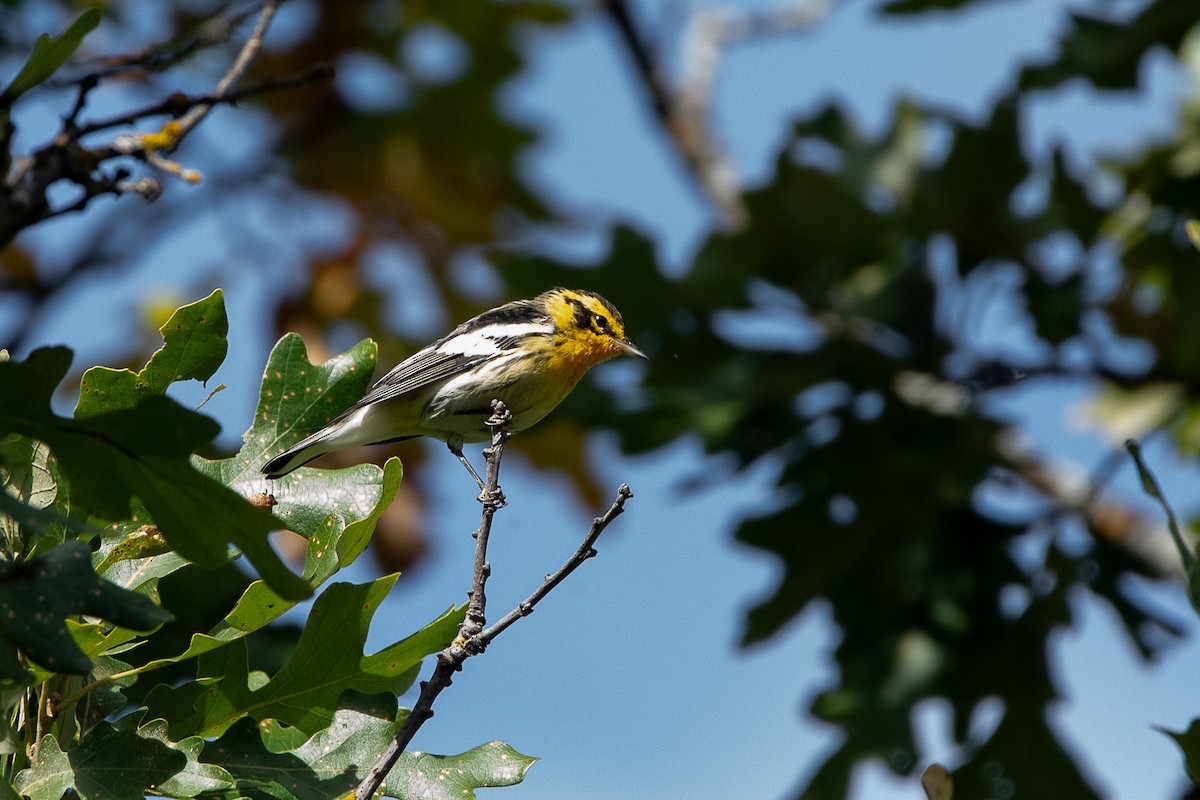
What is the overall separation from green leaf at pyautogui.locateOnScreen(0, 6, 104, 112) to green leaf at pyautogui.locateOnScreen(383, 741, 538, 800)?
1429 millimetres

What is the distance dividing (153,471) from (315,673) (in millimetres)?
609

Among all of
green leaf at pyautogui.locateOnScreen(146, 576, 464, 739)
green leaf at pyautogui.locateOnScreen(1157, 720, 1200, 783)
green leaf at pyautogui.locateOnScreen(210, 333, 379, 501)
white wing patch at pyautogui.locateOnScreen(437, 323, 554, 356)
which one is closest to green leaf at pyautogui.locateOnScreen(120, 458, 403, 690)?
green leaf at pyautogui.locateOnScreen(146, 576, 464, 739)

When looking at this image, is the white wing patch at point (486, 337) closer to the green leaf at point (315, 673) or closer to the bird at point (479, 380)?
the bird at point (479, 380)

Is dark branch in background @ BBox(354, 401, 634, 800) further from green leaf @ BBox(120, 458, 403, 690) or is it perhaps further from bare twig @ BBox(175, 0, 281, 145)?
bare twig @ BBox(175, 0, 281, 145)

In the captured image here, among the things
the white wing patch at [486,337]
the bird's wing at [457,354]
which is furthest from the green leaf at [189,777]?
the white wing patch at [486,337]

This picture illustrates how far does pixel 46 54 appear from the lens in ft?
7.32

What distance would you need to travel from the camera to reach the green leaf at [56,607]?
1.90 m

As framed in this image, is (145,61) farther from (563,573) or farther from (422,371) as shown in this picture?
(422,371)

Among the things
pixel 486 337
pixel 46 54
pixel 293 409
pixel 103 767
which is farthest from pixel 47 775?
pixel 486 337

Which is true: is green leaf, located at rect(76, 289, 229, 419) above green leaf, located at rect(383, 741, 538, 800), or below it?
above

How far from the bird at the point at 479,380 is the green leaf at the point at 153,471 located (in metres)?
2.48

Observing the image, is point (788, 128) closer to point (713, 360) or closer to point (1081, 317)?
point (713, 360)

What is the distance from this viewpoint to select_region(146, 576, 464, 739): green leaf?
2.46 meters

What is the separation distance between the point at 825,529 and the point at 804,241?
49.8 inches
